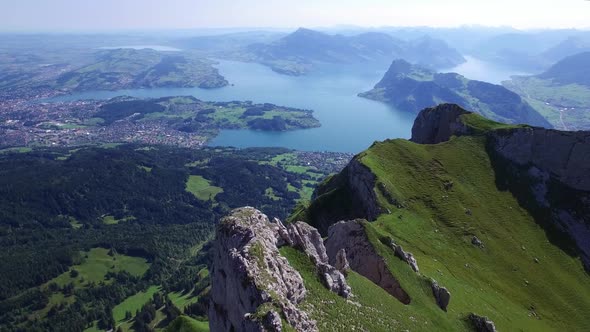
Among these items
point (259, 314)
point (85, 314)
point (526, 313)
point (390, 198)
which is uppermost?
point (259, 314)

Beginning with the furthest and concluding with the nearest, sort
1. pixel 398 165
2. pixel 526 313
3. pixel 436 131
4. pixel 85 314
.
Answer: pixel 85 314 → pixel 436 131 → pixel 398 165 → pixel 526 313

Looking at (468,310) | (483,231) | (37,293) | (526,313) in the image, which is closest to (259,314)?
(468,310)

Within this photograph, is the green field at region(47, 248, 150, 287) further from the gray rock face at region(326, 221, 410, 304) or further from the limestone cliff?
the limestone cliff

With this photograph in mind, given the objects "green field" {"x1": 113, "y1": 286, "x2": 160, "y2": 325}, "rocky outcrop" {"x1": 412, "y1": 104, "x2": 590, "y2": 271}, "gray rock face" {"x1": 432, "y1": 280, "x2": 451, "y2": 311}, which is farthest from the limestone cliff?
"green field" {"x1": 113, "y1": 286, "x2": 160, "y2": 325}

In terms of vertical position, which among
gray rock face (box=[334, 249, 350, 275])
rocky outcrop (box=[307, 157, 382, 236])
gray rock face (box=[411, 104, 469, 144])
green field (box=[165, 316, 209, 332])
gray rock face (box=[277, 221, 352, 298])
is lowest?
green field (box=[165, 316, 209, 332])

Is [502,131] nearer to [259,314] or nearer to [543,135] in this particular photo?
[543,135]

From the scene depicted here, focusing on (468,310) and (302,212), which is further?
(302,212)
